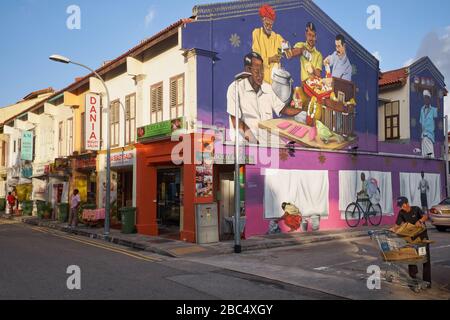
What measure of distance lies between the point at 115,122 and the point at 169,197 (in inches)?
172

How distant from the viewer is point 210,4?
16.3 metres

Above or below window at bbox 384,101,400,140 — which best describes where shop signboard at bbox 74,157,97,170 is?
below

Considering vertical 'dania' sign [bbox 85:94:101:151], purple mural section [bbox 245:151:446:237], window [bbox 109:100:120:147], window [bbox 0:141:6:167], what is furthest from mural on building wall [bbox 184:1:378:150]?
window [bbox 0:141:6:167]

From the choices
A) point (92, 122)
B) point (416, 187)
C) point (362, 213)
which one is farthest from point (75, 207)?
point (416, 187)

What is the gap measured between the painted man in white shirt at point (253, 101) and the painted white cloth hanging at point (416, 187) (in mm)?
9560

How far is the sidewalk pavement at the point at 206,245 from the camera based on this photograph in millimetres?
13773

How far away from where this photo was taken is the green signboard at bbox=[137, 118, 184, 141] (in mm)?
15875

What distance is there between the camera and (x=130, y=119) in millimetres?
19891

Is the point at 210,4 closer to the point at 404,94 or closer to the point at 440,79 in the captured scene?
the point at 404,94

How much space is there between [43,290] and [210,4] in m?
11.9

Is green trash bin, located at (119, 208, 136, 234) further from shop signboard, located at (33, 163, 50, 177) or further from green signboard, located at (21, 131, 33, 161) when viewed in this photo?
→ green signboard, located at (21, 131, 33, 161)

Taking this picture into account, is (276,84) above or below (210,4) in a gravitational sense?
below

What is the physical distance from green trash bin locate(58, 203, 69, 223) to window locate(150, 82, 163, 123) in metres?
9.03
